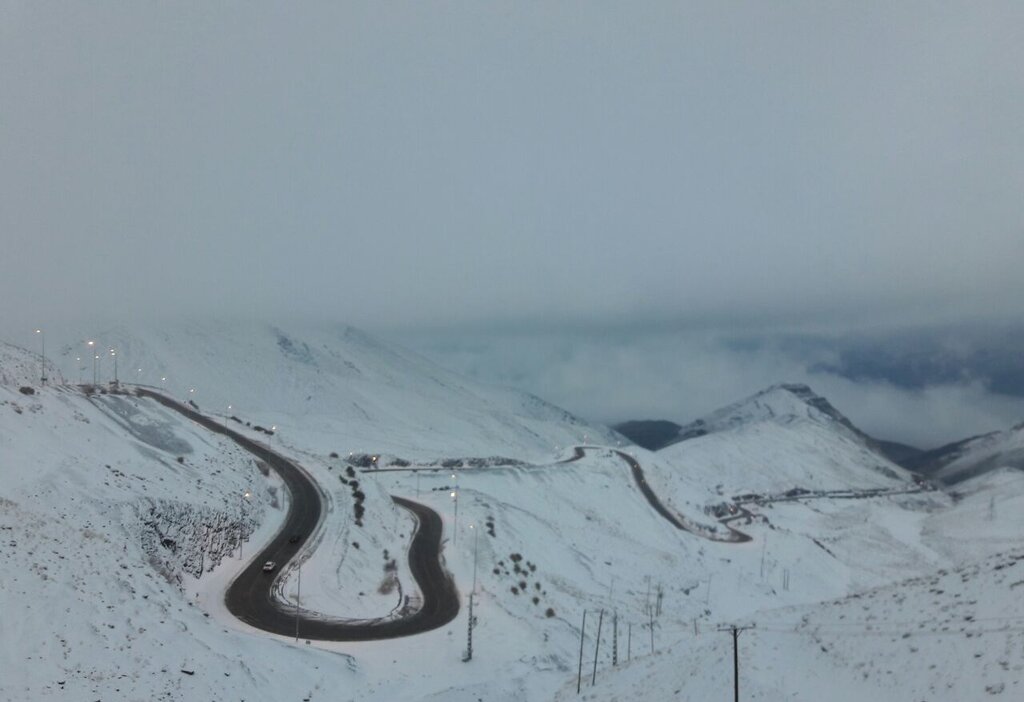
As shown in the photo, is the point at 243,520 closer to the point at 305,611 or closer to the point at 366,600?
the point at 366,600

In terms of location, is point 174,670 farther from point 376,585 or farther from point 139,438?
point 139,438

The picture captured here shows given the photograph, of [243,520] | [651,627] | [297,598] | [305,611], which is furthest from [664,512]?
[305,611]

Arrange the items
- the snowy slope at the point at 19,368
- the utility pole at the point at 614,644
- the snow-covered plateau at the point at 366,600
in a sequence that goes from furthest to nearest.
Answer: the snowy slope at the point at 19,368
the utility pole at the point at 614,644
the snow-covered plateau at the point at 366,600

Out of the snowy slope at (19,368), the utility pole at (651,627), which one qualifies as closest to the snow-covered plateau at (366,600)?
the utility pole at (651,627)

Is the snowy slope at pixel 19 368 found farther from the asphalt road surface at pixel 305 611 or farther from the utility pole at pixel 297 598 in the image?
the utility pole at pixel 297 598

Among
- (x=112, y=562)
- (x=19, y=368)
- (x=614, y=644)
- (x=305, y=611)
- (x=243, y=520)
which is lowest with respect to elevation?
(x=614, y=644)

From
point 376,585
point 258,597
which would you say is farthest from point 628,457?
point 258,597

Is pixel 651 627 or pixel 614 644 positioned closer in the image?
pixel 614 644

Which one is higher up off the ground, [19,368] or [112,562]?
[19,368]

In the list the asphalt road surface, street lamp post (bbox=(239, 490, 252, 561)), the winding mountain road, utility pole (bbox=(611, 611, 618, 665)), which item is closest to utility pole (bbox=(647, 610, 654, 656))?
utility pole (bbox=(611, 611, 618, 665))
